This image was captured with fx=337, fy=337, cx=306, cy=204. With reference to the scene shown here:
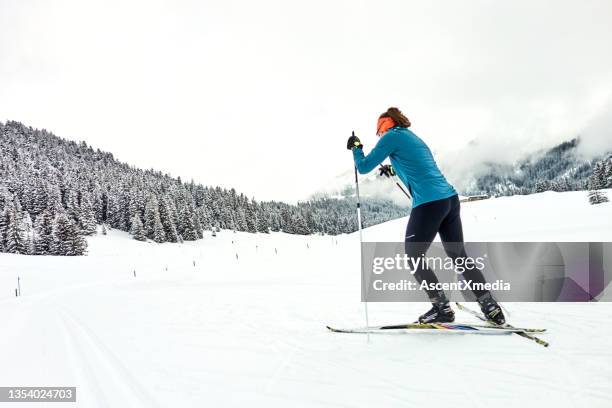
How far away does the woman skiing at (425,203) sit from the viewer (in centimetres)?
381

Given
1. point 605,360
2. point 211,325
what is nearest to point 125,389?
point 211,325

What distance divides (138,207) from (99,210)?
16614mm

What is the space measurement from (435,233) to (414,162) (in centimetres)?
84

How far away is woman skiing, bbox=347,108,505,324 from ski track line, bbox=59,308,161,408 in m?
2.94

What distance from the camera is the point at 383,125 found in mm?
4035

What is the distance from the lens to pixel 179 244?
63.8 metres

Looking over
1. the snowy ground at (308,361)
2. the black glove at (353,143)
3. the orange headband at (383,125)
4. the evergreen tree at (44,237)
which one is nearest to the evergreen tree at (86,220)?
the evergreen tree at (44,237)

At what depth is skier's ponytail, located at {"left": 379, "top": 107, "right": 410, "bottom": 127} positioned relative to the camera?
396cm

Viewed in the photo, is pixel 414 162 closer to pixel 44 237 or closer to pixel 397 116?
pixel 397 116

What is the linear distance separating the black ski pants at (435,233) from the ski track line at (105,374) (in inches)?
114

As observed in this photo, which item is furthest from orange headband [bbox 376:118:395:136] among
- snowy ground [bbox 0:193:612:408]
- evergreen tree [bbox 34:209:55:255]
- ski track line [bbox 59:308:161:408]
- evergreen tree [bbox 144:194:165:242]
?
evergreen tree [bbox 144:194:165:242]

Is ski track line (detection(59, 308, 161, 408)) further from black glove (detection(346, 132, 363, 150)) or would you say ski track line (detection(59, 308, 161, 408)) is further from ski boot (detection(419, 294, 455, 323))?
black glove (detection(346, 132, 363, 150))

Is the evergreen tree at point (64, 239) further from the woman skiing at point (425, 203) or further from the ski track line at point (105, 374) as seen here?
the woman skiing at point (425, 203)

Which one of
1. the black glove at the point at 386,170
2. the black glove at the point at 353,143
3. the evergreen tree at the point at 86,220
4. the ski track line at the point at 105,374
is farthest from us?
the evergreen tree at the point at 86,220
